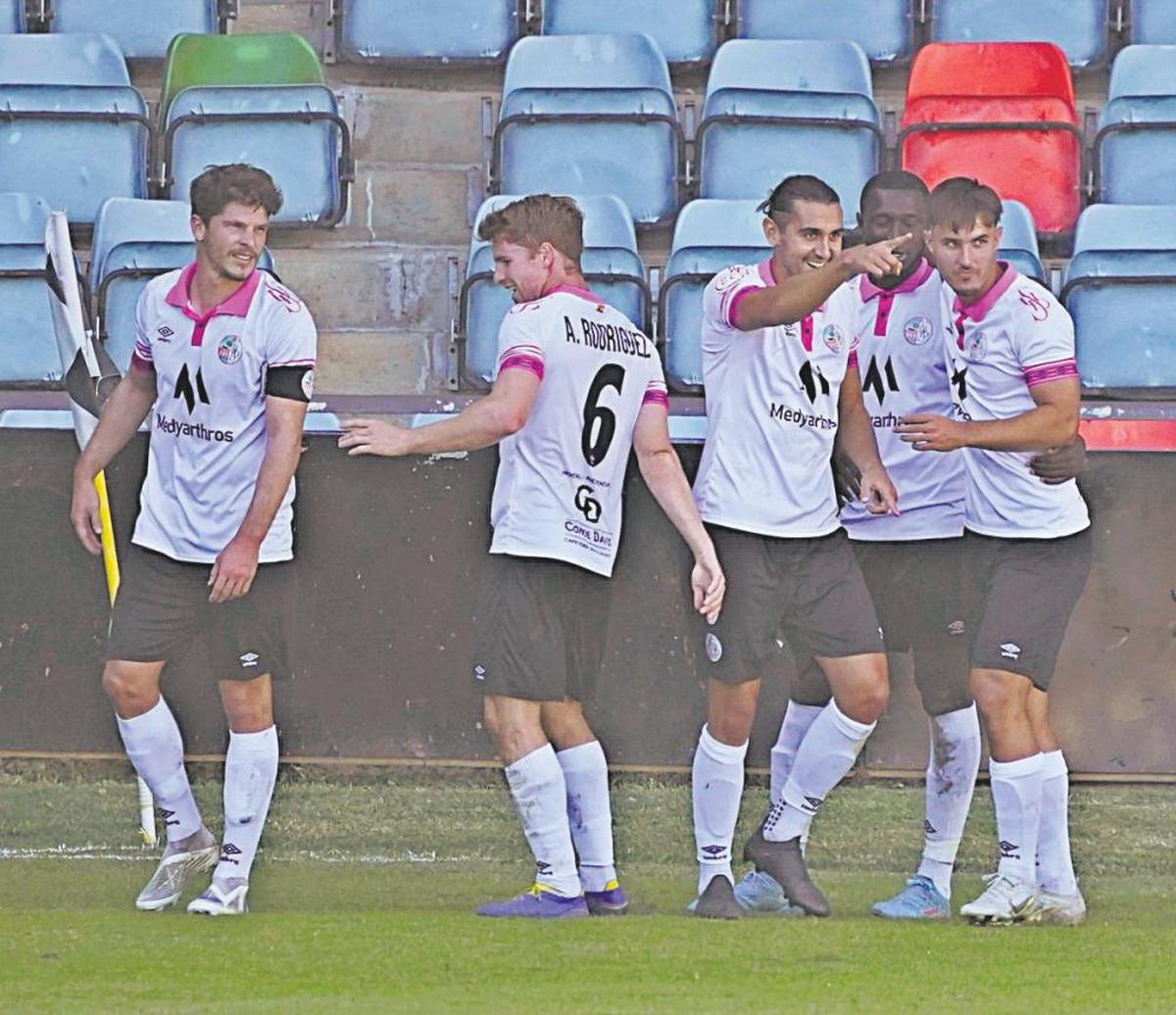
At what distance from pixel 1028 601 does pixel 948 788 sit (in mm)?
616

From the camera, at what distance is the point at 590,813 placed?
5492 mm

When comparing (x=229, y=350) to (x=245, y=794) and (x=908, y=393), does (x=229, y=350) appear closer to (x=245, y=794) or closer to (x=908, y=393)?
(x=245, y=794)

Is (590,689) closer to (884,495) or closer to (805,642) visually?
(805,642)

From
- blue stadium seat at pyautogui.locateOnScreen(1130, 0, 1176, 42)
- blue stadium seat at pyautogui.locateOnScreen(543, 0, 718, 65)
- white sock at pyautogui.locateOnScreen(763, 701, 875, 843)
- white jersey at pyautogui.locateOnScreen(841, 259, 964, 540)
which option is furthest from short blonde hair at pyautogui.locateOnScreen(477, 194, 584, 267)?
blue stadium seat at pyautogui.locateOnScreen(1130, 0, 1176, 42)

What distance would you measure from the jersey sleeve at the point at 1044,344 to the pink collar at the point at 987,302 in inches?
3.0

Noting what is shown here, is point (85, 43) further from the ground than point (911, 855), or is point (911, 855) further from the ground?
point (85, 43)

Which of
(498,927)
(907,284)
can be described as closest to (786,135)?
(907,284)

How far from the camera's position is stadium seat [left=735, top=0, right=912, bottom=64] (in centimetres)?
972

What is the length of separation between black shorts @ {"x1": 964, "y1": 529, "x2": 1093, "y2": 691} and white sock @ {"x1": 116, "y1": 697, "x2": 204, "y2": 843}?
1971 millimetres

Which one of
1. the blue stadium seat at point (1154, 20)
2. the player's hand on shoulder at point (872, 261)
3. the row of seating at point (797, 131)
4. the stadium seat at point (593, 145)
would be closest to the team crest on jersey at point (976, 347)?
the player's hand on shoulder at point (872, 261)

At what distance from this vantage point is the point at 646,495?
7.23 metres

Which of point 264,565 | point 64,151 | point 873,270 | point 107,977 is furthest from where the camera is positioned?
point 64,151

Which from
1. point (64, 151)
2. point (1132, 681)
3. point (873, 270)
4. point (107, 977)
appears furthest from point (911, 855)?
point (64, 151)

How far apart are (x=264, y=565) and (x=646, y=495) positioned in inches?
78.4
